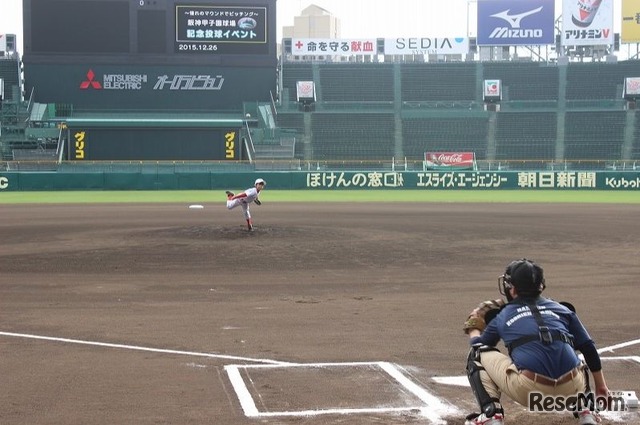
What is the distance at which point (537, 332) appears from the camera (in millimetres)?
5801

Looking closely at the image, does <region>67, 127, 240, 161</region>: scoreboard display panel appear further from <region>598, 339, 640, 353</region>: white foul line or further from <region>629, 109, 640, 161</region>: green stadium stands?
<region>598, 339, 640, 353</region>: white foul line

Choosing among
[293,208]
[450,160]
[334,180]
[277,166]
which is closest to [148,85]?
[277,166]

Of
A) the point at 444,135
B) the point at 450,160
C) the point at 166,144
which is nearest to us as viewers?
the point at 166,144

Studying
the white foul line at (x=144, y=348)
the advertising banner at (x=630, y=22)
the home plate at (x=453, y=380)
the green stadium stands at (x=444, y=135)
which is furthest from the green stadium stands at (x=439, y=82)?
the home plate at (x=453, y=380)

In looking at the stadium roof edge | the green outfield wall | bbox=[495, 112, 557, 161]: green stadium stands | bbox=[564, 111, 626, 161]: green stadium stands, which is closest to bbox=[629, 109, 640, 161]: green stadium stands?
bbox=[564, 111, 626, 161]: green stadium stands

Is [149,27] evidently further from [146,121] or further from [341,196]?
[341,196]

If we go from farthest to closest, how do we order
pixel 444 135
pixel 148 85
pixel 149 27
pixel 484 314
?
pixel 444 135 < pixel 148 85 < pixel 149 27 < pixel 484 314

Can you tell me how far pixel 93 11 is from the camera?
181 feet

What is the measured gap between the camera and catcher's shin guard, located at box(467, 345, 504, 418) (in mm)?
5969

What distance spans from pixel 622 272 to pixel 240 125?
42819 mm

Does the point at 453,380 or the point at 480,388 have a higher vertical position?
the point at 480,388

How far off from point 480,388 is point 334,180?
48983 mm

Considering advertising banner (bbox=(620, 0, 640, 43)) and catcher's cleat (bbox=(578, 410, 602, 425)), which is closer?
catcher's cleat (bbox=(578, 410, 602, 425))

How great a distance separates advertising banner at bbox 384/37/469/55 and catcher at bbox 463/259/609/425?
67056mm
